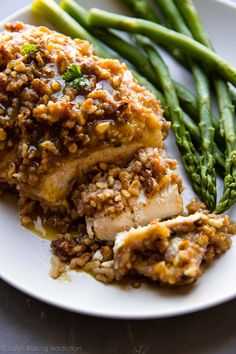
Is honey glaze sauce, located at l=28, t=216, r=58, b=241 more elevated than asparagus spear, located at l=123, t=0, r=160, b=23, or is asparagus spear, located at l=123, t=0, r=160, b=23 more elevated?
asparagus spear, located at l=123, t=0, r=160, b=23

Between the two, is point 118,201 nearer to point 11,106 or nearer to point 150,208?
point 150,208

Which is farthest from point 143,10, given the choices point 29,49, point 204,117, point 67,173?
point 67,173

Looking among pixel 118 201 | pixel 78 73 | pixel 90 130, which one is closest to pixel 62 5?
pixel 78 73

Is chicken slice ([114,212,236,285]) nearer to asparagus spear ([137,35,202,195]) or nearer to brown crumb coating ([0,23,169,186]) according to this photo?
asparagus spear ([137,35,202,195])

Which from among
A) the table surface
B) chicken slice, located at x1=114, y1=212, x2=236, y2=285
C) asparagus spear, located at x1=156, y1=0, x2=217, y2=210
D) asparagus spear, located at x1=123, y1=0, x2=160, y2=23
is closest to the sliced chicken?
asparagus spear, located at x1=156, y1=0, x2=217, y2=210

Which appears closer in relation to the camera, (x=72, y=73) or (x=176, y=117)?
(x=72, y=73)

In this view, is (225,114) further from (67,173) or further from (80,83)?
(67,173)
